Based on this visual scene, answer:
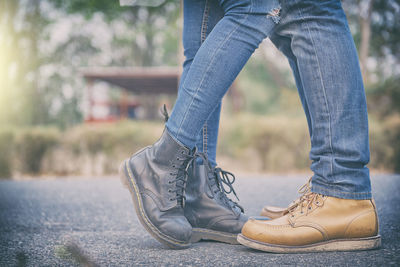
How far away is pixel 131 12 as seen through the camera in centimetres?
1742

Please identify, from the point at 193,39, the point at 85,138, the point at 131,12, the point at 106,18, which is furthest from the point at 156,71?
the point at 193,39

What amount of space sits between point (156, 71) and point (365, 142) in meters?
12.2

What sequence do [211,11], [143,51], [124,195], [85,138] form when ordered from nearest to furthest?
[211,11], [124,195], [85,138], [143,51]

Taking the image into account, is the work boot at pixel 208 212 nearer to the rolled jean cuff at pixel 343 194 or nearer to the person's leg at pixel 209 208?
the person's leg at pixel 209 208

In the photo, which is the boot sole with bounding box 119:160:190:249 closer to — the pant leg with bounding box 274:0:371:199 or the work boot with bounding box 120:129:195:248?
the work boot with bounding box 120:129:195:248

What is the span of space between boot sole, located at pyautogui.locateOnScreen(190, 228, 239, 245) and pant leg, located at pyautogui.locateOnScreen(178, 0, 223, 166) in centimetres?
26

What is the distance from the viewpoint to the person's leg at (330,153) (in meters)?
1.02

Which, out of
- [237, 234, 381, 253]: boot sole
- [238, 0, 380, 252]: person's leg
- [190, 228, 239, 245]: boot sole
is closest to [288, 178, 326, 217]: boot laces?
[238, 0, 380, 252]: person's leg

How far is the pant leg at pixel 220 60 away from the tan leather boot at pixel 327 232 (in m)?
0.38

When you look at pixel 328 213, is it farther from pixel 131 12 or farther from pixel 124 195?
pixel 131 12

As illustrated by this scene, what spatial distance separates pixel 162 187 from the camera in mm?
1122

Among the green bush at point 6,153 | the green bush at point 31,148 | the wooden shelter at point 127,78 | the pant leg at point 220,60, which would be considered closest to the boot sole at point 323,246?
the pant leg at point 220,60

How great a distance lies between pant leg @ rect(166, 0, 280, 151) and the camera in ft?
3.50

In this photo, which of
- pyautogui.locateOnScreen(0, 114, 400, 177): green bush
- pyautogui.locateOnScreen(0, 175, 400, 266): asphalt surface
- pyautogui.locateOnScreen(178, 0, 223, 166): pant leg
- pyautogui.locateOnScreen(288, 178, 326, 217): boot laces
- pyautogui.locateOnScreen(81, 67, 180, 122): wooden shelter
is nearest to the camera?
pyautogui.locateOnScreen(0, 175, 400, 266): asphalt surface
